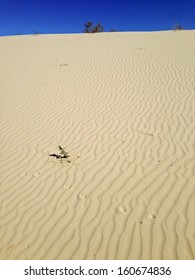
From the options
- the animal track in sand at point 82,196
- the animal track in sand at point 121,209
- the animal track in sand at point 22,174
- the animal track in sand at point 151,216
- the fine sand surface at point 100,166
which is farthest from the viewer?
the animal track in sand at point 22,174

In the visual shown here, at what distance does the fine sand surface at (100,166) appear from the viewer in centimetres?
330

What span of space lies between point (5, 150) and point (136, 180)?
3411mm

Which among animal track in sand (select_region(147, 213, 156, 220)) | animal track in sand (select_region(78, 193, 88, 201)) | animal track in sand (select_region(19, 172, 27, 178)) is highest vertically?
animal track in sand (select_region(19, 172, 27, 178))

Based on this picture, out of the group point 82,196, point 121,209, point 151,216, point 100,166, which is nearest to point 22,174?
point 82,196

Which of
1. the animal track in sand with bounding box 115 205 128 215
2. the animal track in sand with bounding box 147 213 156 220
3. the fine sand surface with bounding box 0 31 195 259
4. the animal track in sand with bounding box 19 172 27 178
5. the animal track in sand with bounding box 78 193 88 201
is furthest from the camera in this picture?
the animal track in sand with bounding box 19 172 27 178

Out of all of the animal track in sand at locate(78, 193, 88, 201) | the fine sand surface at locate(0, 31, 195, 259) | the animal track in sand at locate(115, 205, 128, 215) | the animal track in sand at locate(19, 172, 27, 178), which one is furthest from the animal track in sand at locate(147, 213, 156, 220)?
the animal track in sand at locate(19, 172, 27, 178)

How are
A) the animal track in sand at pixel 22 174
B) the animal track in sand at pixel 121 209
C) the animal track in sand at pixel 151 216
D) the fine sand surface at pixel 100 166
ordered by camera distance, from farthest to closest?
1. the animal track in sand at pixel 22 174
2. the animal track in sand at pixel 121 209
3. the animal track in sand at pixel 151 216
4. the fine sand surface at pixel 100 166

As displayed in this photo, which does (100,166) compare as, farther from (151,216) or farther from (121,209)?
(151,216)

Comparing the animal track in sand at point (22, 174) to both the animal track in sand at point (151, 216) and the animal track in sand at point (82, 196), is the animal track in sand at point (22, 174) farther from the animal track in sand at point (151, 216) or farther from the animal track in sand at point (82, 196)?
the animal track in sand at point (151, 216)

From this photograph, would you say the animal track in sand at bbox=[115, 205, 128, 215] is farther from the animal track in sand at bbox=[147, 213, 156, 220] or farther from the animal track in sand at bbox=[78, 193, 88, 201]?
the animal track in sand at bbox=[78, 193, 88, 201]

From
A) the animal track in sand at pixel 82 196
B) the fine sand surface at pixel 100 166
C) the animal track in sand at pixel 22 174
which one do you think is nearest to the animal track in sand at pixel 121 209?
the fine sand surface at pixel 100 166

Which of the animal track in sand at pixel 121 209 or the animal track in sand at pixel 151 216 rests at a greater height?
the animal track in sand at pixel 121 209

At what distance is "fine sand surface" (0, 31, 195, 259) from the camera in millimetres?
3303
